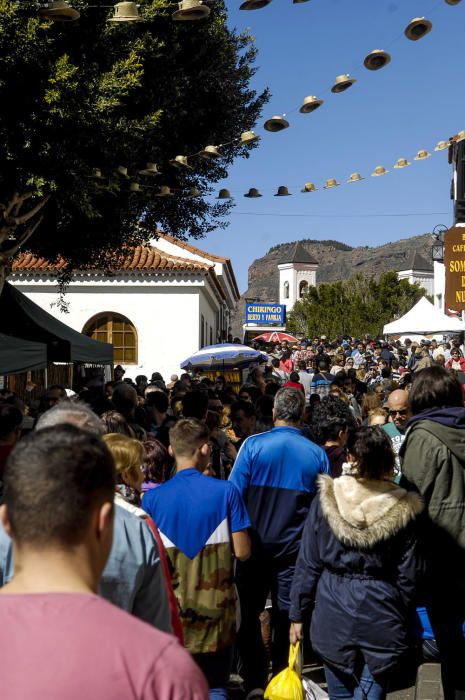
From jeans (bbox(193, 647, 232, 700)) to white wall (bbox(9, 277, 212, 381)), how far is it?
24390 mm

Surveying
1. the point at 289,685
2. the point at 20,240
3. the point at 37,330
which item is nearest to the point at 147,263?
the point at 37,330

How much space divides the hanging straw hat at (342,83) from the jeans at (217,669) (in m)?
7.48

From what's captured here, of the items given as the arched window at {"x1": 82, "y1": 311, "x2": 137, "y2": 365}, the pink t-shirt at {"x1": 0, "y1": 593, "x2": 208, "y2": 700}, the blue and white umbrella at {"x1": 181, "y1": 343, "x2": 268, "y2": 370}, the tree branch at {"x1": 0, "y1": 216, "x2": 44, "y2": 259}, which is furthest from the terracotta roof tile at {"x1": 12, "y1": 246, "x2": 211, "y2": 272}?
the pink t-shirt at {"x1": 0, "y1": 593, "x2": 208, "y2": 700}

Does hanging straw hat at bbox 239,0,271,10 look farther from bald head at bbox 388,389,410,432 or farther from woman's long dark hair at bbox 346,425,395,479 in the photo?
woman's long dark hair at bbox 346,425,395,479

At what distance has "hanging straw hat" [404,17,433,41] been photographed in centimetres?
888

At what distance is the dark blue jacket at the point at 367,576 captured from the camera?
12.2ft

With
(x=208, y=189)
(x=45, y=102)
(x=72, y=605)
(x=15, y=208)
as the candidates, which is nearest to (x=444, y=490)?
(x=72, y=605)

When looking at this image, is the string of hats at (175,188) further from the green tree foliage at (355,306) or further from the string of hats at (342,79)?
the green tree foliage at (355,306)

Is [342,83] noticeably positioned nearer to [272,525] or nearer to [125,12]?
[125,12]

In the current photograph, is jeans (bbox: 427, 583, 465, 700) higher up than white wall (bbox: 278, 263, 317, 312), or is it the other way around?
white wall (bbox: 278, 263, 317, 312)

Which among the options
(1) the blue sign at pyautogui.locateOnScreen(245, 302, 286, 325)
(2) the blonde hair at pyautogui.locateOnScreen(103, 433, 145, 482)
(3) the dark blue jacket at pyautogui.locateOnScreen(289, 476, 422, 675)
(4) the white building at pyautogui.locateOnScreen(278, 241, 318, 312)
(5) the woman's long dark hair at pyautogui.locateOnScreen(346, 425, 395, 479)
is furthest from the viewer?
(4) the white building at pyautogui.locateOnScreen(278, 241, 318, 312)

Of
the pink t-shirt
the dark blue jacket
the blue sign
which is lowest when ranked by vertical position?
the dark blue jacket

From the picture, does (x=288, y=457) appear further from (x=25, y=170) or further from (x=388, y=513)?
(x=25, y=170)

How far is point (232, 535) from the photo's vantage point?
4.15m
